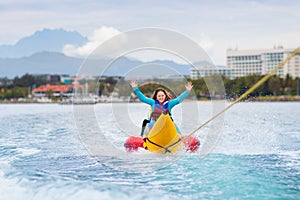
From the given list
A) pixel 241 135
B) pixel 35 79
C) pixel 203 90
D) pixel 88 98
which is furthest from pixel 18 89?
pixel 241 135

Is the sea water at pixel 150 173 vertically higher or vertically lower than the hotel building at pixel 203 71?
lower

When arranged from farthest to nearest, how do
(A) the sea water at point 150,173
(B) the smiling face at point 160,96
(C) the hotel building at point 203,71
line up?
(C) the hotel building at point 203,71 → (B) the smiling face at point 160,96 → (A) the sea water at point 150,173

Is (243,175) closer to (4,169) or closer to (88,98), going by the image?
(4,169)

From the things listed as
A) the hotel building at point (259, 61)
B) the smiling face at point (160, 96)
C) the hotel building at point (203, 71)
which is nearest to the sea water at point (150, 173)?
the smiling face at point (160, 96)

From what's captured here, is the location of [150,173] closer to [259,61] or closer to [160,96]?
[160,96]

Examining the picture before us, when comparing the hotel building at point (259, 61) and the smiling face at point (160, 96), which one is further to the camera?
the hotel building at point (259, 61)

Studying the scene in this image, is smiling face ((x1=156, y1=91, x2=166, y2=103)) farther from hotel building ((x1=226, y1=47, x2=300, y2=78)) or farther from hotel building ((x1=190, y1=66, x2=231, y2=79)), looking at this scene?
hotel building ((x1=226, y1=47, x2=300, y2=78))

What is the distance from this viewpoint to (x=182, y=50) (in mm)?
9391

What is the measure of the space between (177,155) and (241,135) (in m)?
5.03

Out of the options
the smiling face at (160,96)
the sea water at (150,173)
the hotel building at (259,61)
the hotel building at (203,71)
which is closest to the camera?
the sea water at (150,173)

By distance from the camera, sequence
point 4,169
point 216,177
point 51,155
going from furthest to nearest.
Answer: point 51,155
point 4,169
point 216,177

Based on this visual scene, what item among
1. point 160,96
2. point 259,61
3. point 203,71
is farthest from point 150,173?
point 259,61

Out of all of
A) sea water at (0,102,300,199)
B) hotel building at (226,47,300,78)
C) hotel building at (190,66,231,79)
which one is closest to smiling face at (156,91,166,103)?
sea water at (0,102,300,199)

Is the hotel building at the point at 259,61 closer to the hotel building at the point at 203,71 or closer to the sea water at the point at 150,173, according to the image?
the hotel building at the point at 203,71
